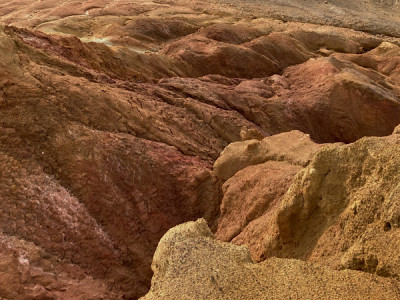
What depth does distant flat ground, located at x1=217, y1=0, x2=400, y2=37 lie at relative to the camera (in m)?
28.2

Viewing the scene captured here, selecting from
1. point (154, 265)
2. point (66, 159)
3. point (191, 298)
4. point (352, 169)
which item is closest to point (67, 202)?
point (66, 159)

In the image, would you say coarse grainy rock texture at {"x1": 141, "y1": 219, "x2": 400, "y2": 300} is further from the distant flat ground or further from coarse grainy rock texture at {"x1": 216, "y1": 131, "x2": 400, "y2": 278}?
the distant flat ground

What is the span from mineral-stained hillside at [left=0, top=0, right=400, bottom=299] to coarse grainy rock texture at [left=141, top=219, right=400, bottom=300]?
2 cm

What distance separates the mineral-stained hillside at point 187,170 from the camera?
4293mm

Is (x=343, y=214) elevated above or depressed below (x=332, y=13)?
below

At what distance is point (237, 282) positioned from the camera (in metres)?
3.99

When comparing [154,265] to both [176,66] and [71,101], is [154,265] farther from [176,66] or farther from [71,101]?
[176,66]

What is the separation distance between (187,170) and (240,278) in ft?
17.4

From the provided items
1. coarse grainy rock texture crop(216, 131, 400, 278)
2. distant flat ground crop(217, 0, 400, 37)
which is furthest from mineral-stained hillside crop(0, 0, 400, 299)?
distant flat ground crop(217, 0, 400, 37)

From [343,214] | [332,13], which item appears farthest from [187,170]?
[332,13]

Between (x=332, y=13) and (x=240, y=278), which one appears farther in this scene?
(x=332, y=13)

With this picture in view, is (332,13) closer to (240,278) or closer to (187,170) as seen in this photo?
(187,170)

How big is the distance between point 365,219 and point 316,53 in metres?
19.4

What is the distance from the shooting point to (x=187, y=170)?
9227 millimetres
